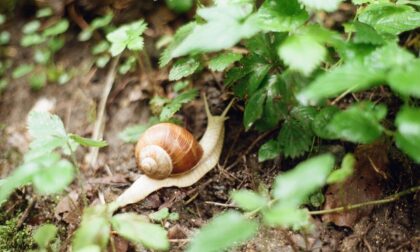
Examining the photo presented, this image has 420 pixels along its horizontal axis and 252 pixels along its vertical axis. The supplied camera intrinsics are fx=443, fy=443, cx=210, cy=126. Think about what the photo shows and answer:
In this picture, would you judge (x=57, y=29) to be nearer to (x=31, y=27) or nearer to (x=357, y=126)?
(x=31, y=27)

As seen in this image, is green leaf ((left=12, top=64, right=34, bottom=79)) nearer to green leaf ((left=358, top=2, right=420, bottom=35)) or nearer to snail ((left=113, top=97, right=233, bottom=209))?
snail ((left=113, top=97, right=233, bottom=209))


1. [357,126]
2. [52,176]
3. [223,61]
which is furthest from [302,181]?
[223,61]

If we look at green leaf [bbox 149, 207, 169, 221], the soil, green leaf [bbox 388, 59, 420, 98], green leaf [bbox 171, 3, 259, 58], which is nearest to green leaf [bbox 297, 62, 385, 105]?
green leaf [bbox 388, 59, 420, 98]

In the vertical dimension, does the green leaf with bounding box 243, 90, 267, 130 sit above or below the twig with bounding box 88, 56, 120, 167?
above

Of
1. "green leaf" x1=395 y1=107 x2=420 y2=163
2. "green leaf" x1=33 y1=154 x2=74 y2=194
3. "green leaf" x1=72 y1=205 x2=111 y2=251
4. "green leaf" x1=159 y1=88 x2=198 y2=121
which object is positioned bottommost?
"green leaf" x1=159 y1=88 x2=198 y2=121

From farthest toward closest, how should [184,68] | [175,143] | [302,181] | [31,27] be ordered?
[31,27]
[175,143]
[184,68]
[302,181]

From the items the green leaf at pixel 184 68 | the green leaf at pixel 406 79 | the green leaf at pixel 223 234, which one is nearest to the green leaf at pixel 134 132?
the green leaf at pixel 184 68
